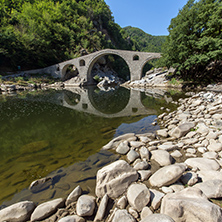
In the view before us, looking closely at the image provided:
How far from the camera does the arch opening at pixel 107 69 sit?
31858 mm

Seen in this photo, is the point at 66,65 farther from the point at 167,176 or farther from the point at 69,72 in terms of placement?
the point at 167,176

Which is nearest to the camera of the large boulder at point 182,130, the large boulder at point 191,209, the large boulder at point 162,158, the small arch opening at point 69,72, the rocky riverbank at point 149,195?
the large boulder at point 191,209

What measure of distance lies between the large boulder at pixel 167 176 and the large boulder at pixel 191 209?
0.37 metres

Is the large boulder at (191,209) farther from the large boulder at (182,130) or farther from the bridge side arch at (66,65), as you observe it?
the bridge side arch at (66,65)

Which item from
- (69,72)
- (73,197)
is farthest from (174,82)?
(69,72)

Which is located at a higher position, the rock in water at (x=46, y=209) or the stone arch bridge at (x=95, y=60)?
the stone arch bridge at (x=95, y=60)

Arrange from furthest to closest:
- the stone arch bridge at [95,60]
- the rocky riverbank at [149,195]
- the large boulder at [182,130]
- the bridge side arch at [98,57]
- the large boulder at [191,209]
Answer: the bridge side arch at [98,57] < the stone arch bridge at [95,60] < the large boulder at [182,130] < the rocky riverbank at [149,195] < the large boulder at [191,209]

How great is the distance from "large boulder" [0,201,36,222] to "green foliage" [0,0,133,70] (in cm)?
3052

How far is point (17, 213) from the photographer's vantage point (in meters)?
1.62

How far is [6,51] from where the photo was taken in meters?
23.9

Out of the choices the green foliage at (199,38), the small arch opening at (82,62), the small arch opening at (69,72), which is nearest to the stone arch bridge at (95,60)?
the small arch opening at (82,62)

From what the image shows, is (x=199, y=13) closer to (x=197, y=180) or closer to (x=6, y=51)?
(x=197, y=180)

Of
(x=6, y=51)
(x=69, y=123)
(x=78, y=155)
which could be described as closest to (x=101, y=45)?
(x=6, y=51)

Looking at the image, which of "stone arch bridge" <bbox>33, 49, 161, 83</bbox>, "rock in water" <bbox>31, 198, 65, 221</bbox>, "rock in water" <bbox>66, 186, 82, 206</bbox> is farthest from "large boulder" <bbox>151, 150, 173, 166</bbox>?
"stone arch bridge" <bbox>33, 49, 161, 83</bbox>
